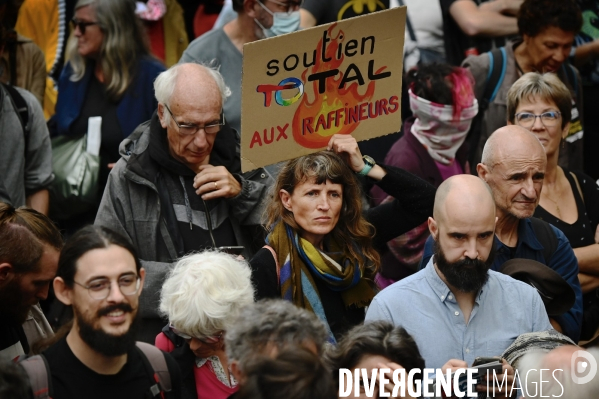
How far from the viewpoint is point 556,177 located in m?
6.56

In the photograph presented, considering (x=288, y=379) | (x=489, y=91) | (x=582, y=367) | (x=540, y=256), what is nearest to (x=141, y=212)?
(x=540, y=256)

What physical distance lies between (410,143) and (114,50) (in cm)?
193

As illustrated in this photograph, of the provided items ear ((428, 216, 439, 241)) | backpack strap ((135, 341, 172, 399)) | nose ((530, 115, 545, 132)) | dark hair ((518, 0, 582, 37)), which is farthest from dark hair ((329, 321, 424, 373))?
dark hair ((518, 0, 582, 37))

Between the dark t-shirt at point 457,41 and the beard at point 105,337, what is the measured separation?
13.7 ft

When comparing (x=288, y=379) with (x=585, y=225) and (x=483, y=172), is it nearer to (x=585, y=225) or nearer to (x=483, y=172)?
(x=483, y=172)

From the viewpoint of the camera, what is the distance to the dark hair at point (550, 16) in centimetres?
725

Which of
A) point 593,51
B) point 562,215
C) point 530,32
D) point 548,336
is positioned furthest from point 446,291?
point 593,51

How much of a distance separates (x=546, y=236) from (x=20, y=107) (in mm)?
3092

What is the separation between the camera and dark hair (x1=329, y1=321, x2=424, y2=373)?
451cm

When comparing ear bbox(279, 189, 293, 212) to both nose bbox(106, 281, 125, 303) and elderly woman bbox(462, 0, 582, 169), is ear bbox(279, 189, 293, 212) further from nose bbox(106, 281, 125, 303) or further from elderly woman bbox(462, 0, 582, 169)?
elderly woman bbox(462, 0, 582, 169)

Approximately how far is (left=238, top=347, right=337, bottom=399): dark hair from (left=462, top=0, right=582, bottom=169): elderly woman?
3.57 metres

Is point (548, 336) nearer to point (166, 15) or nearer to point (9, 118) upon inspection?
point (9, 118)

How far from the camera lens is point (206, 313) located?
4.93 m

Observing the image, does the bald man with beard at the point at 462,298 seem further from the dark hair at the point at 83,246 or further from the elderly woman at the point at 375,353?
the dark hair at the point at 83,246
